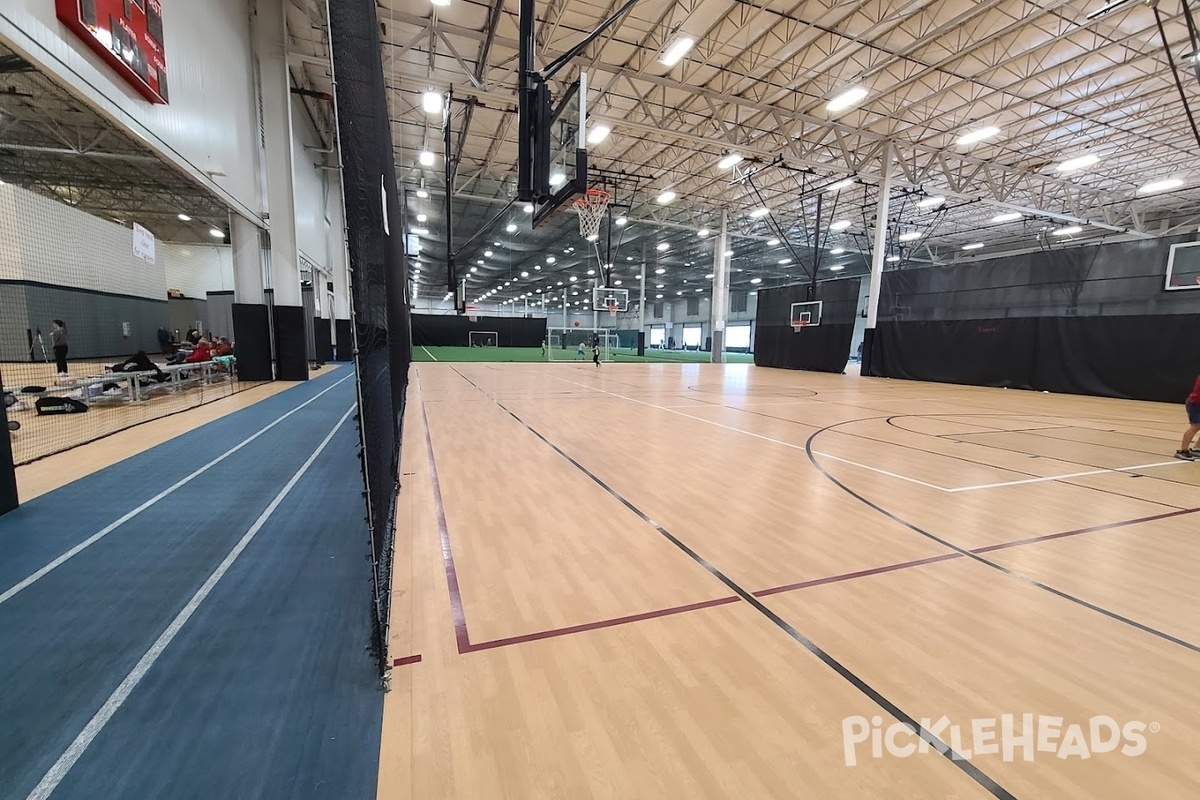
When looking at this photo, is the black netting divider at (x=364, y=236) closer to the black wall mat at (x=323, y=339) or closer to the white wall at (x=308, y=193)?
the white wall at (x=308, y=193)

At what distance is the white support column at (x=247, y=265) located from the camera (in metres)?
10.3

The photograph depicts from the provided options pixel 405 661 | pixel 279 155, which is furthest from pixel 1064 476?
pixel 279 155

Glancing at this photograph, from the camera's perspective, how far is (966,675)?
1.73m

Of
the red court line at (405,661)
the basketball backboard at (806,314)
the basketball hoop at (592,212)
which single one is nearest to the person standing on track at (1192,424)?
the red court line at (405,661)

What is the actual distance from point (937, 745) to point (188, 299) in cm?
2834

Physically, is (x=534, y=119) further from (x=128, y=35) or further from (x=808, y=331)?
(x=808, y=331)

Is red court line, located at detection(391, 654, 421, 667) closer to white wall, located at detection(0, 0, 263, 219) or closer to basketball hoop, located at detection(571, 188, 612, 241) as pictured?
white wall, located at detection(0, 0, 263, 219)

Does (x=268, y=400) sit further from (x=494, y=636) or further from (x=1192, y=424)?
(x=1192, y=424)

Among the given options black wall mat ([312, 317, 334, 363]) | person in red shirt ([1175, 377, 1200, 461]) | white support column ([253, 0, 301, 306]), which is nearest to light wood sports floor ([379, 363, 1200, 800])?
person in red shirt ([1175, 377, 1200, 461])

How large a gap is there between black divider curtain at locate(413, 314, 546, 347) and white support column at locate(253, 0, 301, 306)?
1976 cm

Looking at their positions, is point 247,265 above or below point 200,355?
above

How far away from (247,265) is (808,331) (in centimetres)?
1801

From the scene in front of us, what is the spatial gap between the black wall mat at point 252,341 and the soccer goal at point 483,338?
70.3 feet

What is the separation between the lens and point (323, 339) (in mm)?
18922
